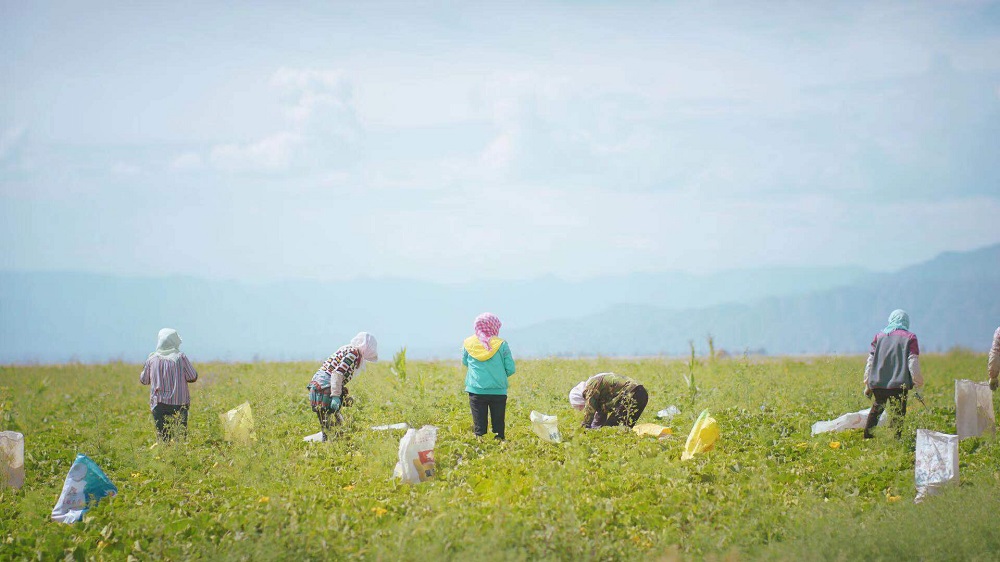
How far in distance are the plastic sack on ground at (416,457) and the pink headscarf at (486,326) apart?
162 cm

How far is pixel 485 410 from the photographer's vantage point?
10422mm

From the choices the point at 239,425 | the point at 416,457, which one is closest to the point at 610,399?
the point at 416,457

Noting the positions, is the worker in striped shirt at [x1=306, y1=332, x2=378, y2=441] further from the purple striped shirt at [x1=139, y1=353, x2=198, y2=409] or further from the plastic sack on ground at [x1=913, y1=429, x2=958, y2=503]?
the plastic sack on ground at [x1=913, y1=429, x2=958, y2=503]

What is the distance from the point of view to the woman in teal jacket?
33.4 ft

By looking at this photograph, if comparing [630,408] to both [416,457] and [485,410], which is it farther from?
[416,457]

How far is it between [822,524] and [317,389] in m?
5.93

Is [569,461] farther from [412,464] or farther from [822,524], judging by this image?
[822,524]

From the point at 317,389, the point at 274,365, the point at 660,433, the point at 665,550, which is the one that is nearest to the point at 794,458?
the point at 660,433

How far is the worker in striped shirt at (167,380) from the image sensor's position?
10.8 meters

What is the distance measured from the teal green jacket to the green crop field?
0.62 meters

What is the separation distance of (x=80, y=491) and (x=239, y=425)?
256 centimetres

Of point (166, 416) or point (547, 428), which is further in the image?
point (166, 416)

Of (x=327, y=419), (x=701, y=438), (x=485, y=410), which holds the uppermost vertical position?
(x=485, y=410)

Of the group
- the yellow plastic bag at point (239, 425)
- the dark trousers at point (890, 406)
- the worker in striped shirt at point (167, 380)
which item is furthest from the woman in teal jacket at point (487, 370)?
the dark trousers at point (890, 406)
